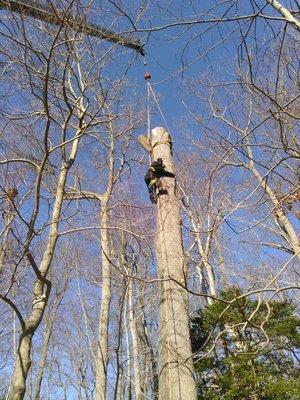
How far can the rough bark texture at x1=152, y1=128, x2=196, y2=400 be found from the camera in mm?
2646

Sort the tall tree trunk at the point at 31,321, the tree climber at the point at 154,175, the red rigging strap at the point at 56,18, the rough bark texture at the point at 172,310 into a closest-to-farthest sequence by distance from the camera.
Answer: the red rigging strap at the point at 56,18 → the tall tree trunk at the point at 31,321 → the rough bark texture at the point at 172,310 → the tree climber at the point at 154,175

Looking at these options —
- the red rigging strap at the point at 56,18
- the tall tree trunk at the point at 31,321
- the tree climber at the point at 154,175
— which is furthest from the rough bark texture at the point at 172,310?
the red rigging strap at the point at 56,18

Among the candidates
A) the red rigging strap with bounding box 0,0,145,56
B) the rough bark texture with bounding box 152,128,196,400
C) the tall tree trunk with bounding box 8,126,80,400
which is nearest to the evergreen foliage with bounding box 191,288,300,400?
the rough bark texture with bounding box 152,128,196,400

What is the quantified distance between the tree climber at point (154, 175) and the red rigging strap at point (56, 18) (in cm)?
118

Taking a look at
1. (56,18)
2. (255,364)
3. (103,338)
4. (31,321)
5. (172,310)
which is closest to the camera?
(56,18)

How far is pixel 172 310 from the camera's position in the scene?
2.96 m

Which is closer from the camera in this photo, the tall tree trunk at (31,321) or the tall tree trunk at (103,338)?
the tall tree trunk at (31,321)

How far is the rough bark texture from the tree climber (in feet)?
0.24

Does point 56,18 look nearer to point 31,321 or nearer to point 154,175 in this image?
point 154,175

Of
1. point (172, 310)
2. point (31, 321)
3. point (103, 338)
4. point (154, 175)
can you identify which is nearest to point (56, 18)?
point (154, 175)

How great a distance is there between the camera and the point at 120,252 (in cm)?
686

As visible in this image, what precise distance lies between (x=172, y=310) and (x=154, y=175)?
142 cm

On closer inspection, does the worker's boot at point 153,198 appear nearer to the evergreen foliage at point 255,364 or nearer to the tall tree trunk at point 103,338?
the tall tree trunk at point 103,338

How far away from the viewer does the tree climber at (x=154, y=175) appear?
3.71 meters
